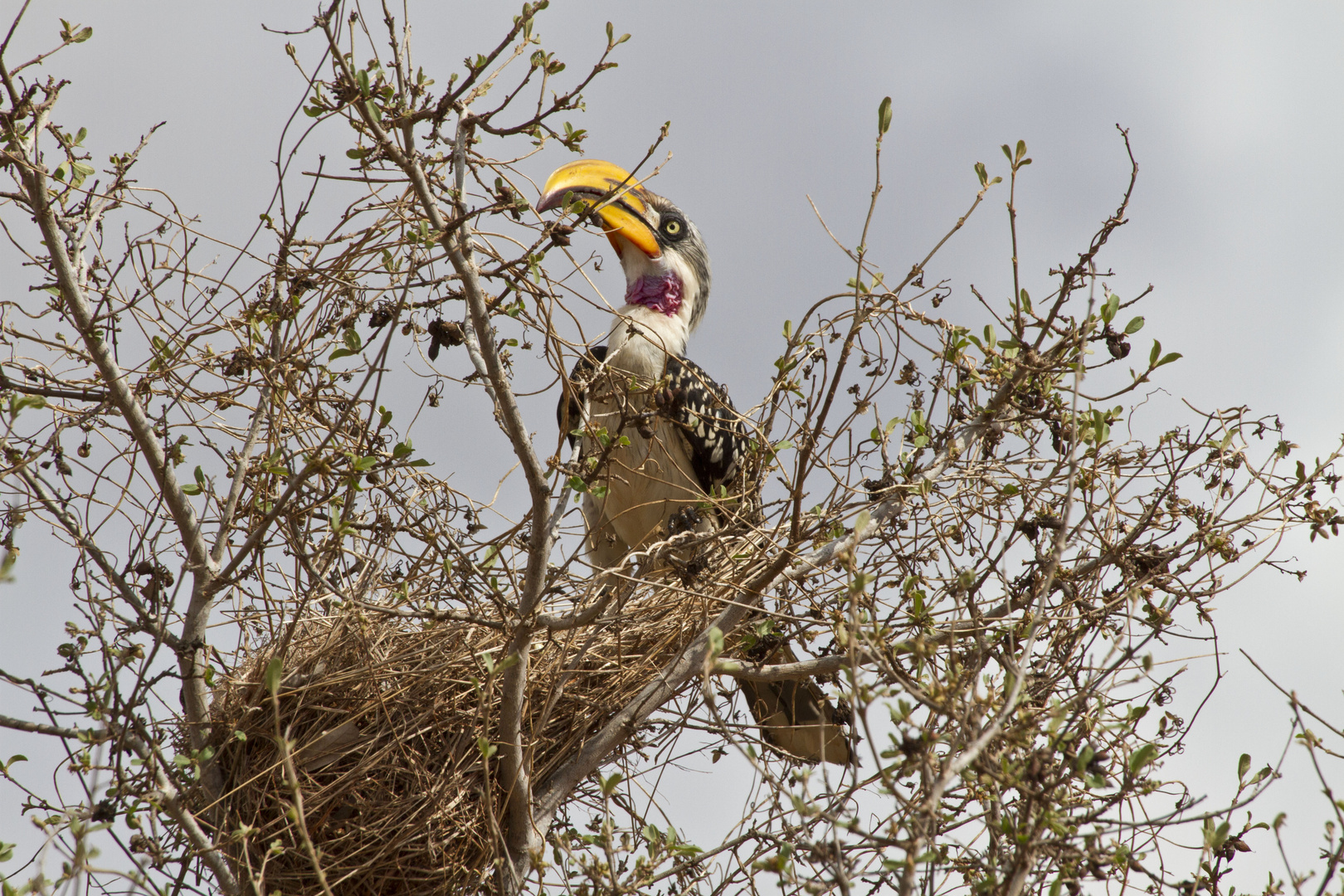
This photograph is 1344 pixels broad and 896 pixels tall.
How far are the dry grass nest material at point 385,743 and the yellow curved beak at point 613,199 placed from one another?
1511 millimetres

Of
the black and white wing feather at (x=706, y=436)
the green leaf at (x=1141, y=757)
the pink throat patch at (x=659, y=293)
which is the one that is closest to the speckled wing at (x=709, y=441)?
the black and white wing feather at (x=706, y=436)

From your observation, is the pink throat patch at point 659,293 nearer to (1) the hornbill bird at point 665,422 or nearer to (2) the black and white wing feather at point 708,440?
(1) the hornbill bird at point 665,422

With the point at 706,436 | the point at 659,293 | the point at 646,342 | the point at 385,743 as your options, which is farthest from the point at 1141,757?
the point at 659,293

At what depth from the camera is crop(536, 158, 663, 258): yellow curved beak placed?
14.1 feet

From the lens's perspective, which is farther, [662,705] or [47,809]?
[662,705]

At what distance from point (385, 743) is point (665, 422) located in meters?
1.66

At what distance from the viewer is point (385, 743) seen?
3271 millimetres

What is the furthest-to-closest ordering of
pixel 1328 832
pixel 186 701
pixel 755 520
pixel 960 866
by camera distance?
1. pixel 755 520
2. pixel 186 701
3. pixel 960 866
4. pixel 1328 832

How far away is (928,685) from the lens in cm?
208

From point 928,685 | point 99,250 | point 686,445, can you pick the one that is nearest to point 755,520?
point 686,445

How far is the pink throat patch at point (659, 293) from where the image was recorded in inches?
195

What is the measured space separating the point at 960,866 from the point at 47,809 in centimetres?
232

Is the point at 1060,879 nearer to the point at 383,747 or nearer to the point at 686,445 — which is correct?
the point at 383,747

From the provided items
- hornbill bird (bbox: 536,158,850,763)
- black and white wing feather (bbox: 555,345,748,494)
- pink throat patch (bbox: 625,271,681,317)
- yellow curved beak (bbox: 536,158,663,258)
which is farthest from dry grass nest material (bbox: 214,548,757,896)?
pink throat patch (bbox: 625,271,681,317)
